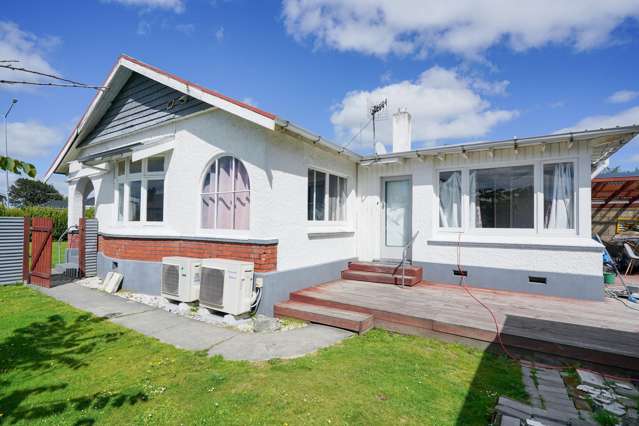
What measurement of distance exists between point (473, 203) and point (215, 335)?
267 inches

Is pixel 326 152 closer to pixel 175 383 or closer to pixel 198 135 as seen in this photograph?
pixel 198 135

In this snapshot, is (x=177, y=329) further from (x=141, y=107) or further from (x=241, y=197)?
(x=141, y=107)

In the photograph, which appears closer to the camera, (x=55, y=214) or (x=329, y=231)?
(x=329, y=231)

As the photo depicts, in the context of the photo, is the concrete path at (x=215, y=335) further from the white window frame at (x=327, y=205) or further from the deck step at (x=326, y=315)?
the white window frame at (x=327, y=205)


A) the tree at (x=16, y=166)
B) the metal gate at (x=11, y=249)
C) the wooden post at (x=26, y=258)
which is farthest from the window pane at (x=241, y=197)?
the metal gate at (x=11, y=249)

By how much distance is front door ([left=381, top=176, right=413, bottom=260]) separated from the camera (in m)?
9.14

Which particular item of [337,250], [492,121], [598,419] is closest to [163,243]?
[337,250]

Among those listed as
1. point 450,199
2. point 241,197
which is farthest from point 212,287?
point 450,199

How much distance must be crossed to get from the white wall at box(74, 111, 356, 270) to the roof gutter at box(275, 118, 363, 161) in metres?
0.31

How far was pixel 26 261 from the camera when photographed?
9.73 metres

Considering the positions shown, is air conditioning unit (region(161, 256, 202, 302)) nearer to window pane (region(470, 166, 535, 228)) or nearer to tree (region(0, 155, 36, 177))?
tree (region(0, 155, 36, 177))

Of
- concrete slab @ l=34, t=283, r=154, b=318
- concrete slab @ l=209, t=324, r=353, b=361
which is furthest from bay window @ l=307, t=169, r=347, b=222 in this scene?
concrete slab @ l=34, t=283, r=154, b=318

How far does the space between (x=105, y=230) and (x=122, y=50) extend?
5.60m

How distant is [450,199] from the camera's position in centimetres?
838
